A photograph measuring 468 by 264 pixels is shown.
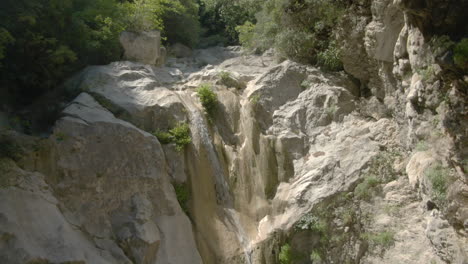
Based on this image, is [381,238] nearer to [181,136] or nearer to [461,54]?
[461,54]

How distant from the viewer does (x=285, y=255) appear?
437 inches

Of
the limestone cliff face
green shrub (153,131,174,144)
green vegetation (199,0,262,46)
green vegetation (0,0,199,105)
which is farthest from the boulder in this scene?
green shrub (153,131,174,144)

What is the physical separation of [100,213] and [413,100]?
26.5 feet

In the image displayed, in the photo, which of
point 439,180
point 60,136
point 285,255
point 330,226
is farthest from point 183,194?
point 439,180

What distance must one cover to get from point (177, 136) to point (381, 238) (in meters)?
6.18

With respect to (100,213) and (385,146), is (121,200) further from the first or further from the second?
(385,146)

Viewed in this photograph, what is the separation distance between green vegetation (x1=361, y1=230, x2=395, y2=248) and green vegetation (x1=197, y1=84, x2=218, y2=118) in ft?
20.3

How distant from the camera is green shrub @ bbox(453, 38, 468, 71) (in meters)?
7.77

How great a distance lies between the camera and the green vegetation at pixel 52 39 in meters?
11.3

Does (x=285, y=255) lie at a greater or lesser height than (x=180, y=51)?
lesser

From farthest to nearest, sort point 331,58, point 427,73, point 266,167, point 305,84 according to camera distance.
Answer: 1. point 331,58
2. point 305,84
3. point 266,167
4. point 427,73

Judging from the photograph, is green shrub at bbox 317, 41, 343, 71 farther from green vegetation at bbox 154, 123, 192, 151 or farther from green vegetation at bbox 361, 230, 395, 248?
green vegetation at bbox 361, 230, 395, 248

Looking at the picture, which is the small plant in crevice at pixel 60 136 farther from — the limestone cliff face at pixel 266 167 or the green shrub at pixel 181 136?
the green shrub at pixel 181 136

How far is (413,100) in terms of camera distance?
10.2 meters
